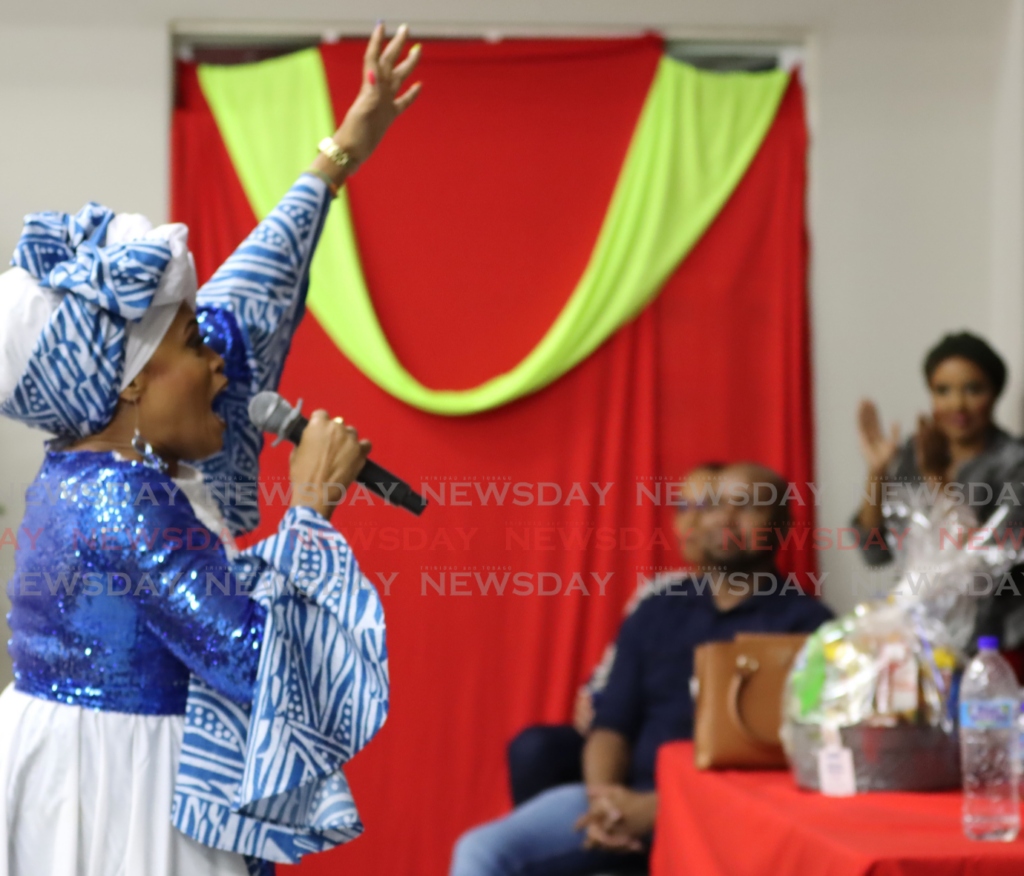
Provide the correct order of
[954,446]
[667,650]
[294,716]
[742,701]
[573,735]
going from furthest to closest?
1. [954,446]
2. [573,735]
3. [667,650]
4. [742,701]
5. [294,716]

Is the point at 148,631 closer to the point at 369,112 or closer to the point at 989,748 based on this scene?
the point at 369,112

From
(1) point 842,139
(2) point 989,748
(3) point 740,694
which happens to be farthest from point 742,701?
(1) point 842,139

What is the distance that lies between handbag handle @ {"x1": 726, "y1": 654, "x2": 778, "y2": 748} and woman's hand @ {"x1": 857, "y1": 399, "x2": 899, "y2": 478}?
59.5 inches

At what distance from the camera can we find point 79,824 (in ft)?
3.95

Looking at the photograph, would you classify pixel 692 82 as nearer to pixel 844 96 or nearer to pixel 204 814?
pixel 844 96

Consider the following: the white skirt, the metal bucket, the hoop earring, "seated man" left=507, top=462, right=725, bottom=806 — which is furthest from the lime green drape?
the white skirt

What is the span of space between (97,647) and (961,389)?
105 inches

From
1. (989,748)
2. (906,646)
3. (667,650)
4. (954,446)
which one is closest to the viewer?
(989,748)

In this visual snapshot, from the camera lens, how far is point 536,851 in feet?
8.55

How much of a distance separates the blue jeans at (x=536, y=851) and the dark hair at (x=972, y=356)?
1.66 meters

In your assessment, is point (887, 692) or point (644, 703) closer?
point (887, 692)

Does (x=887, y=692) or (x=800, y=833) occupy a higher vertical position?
(x=887, y=692)

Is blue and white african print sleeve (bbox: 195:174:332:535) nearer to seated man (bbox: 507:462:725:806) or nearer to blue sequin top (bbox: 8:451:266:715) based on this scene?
blue sequin top (bbox: 8:451:266:715)

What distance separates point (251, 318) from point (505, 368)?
2.12 meters
